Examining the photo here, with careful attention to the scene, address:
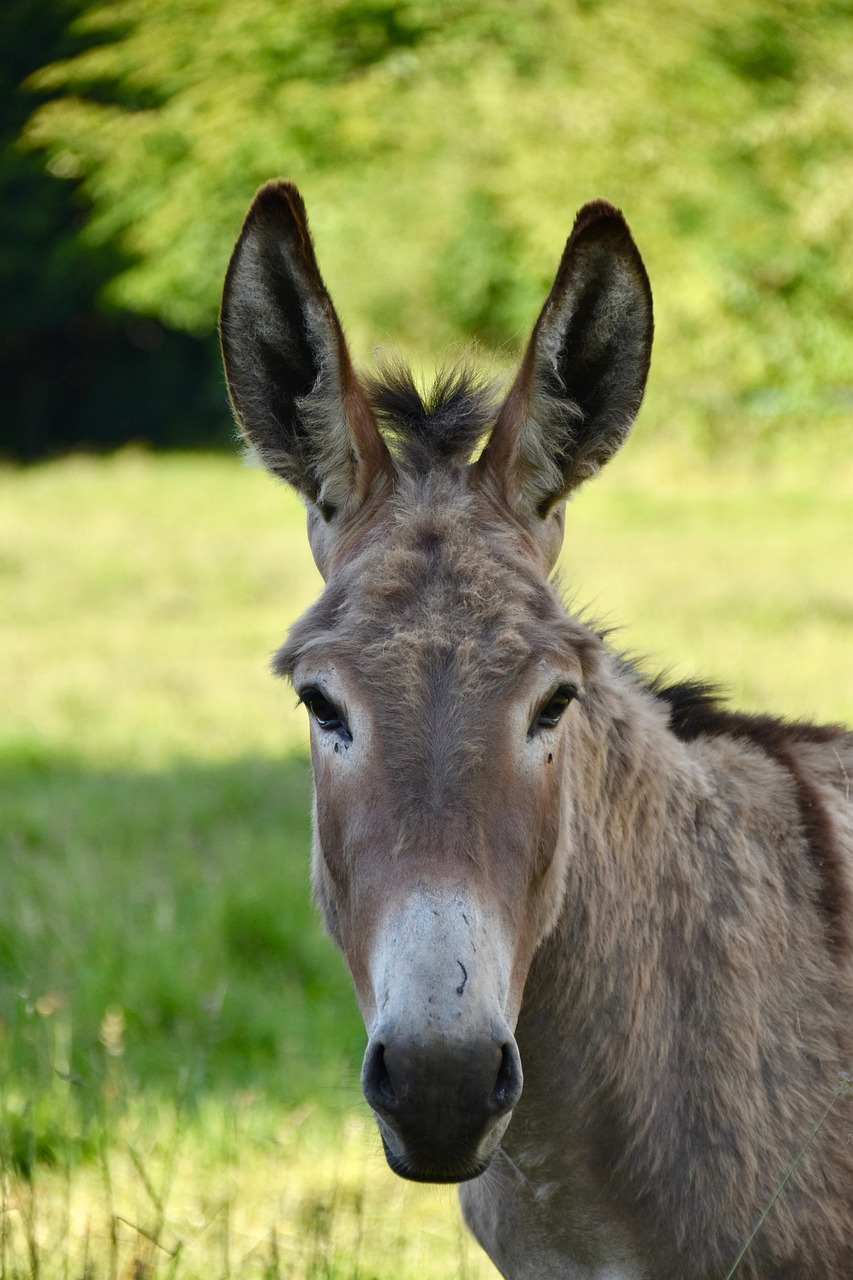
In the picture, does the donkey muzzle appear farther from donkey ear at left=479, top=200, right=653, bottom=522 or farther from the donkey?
donkey ear at left=479, top=200, right=653, bottom=522

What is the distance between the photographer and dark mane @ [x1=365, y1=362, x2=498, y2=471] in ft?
9.30

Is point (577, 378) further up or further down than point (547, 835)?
further up

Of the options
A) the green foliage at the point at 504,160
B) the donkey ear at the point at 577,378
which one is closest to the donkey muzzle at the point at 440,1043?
the donkey ear at the point at 577,378

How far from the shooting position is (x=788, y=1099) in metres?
2.60

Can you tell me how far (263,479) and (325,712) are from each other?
64.7 ft

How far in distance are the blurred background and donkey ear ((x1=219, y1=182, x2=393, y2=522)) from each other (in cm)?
43

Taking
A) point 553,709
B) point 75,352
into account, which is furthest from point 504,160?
point 553,709

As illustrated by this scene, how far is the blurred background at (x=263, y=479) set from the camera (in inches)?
159

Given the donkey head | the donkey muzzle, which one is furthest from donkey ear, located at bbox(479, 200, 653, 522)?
the donkey muzzle

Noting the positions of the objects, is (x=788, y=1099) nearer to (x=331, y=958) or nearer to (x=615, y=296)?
(x=615, y=296)

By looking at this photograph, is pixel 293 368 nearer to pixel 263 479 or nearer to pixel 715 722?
pixel 715 722

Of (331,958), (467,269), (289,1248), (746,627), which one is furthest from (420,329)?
(289,1248)

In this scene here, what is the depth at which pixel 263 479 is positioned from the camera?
861 inches

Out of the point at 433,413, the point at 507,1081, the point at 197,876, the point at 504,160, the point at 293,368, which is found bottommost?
the point at 507,1081
